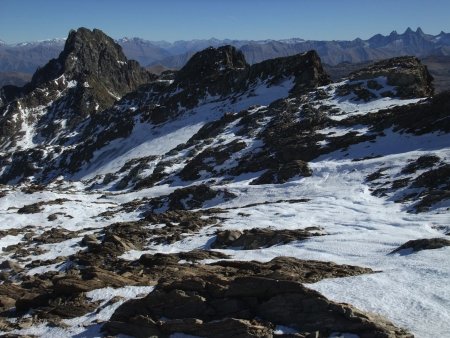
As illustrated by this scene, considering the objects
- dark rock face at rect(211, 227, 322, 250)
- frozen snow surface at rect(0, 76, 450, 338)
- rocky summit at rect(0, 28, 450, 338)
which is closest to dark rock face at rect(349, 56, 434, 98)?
rocky summit at rect(0, 28, 450, 338)

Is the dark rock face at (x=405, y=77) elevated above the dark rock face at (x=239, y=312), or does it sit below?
above

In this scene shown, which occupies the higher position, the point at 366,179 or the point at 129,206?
the point at 366,179

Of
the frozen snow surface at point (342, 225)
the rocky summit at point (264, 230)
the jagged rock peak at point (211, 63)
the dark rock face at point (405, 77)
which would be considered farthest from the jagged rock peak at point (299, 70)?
the jagged rock peak at point (211, 63)

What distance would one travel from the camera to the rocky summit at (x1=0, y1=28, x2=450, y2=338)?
574 inches

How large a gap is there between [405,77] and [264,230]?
60.1 m

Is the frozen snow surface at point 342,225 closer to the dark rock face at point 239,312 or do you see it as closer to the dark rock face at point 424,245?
the dark rock face at point 239,312

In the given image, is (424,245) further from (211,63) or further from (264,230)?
(211,63)

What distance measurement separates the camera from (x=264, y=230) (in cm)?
2881

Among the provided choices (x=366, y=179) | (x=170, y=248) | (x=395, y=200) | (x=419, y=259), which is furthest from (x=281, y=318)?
(x=366, y=179)

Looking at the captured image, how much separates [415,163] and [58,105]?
183m

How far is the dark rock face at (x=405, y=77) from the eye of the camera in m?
75.1

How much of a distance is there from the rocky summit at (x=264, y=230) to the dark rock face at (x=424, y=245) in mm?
107

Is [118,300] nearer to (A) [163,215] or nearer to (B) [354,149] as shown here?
(A) [163,215]

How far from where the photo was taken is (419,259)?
63.4ft
